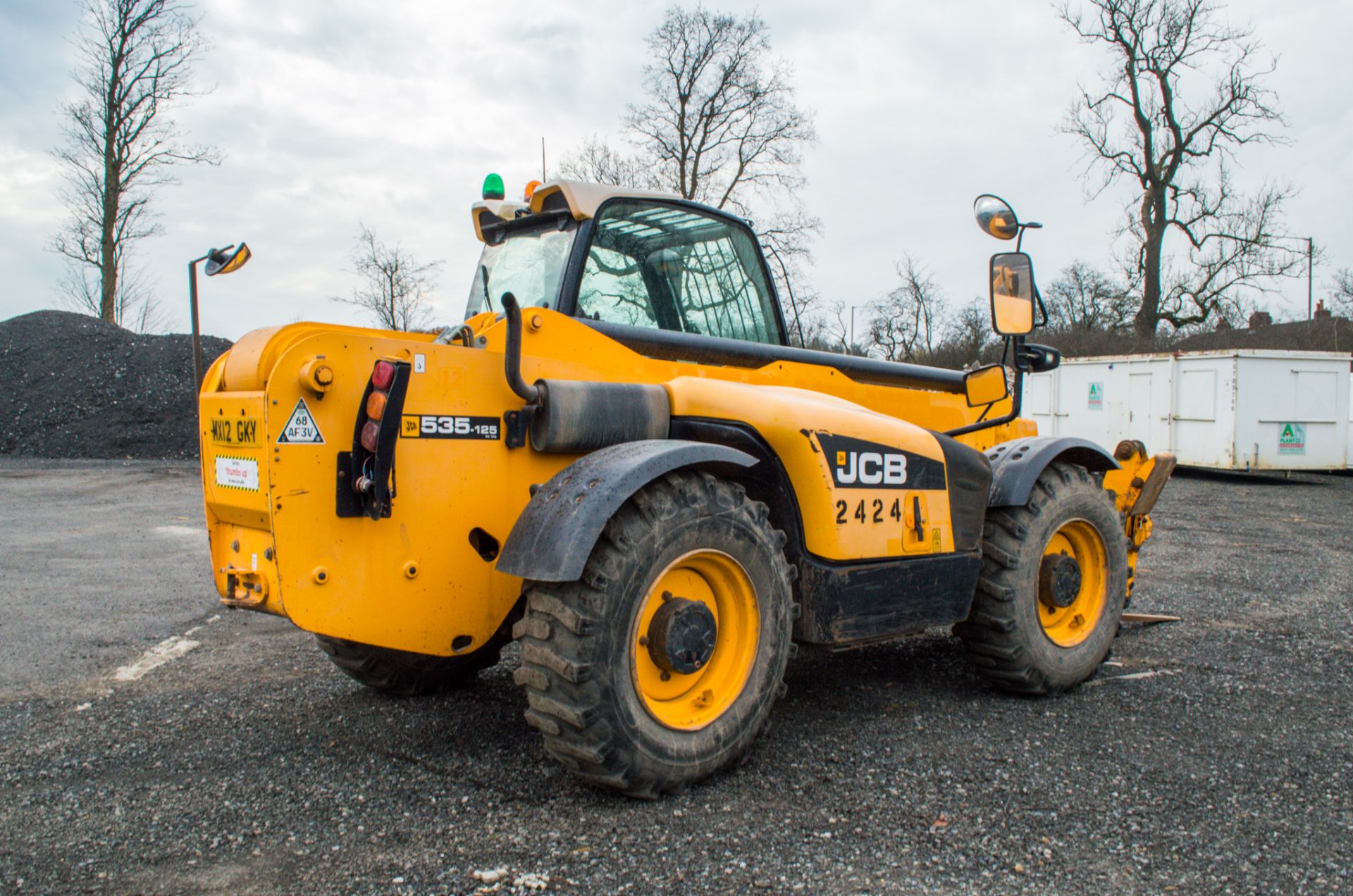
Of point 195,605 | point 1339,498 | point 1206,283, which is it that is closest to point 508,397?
point 195,605

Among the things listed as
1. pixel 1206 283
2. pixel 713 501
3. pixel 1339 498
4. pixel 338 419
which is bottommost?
pixel 1339 498

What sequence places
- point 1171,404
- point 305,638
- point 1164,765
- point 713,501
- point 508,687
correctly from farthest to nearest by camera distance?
point 1171,404 → point 305,638 → point 508,687 → point 1164,765 → point 713,501

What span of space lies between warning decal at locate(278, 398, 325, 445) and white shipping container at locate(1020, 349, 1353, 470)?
15.0 metres

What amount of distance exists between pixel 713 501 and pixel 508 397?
0.80 metres

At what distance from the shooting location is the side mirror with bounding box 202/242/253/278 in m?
3.67

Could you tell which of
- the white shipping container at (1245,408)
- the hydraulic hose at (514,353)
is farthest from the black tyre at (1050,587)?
the white shipping container at (1245,408)

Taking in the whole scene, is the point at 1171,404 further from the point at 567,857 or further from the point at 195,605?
the point at 567,857

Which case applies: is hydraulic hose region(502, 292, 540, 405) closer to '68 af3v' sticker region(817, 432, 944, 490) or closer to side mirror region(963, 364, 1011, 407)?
'68 af3v' sticker region(817, 432, 944, 490)

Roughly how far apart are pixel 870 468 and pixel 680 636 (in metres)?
1.06

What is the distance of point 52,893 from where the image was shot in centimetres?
265

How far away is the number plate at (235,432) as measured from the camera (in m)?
3.13

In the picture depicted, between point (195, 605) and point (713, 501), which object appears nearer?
point (713, 501)

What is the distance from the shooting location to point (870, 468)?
3816 mm

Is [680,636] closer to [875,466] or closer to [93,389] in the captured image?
[875,466]
